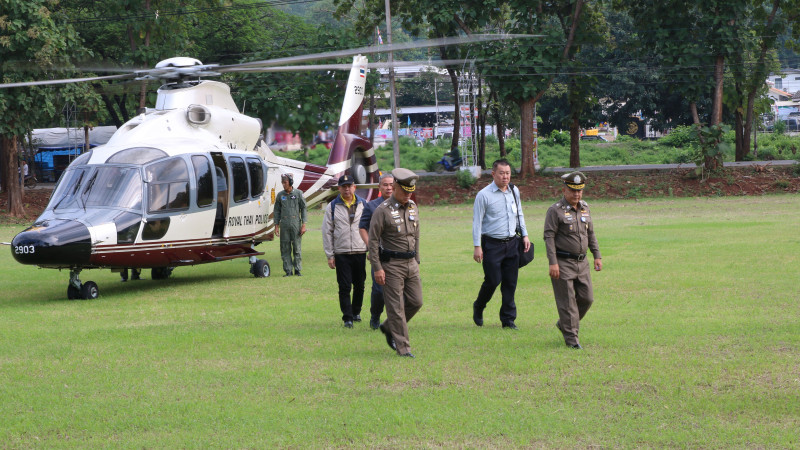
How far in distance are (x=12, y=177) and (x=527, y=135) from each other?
856 inches

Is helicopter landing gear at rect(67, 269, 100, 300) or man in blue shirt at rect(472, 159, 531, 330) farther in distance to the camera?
helicopter landing gear at rect(67, 269, 100, 300)

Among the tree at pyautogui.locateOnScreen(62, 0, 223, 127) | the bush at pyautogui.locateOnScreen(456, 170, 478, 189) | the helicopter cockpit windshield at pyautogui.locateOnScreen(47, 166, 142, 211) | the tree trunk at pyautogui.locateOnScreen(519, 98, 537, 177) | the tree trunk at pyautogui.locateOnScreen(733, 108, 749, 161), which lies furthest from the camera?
the tree trunk at pyautogui.locateOnScreen(733, 108, 749, 161)

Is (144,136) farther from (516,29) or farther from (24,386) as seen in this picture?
(516,29)

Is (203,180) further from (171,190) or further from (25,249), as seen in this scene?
(25,249)

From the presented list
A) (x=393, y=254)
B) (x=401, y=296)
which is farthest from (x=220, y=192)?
(x=401, y=296)

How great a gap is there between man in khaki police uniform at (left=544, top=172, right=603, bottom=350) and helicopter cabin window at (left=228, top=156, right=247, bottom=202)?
30.3 ft

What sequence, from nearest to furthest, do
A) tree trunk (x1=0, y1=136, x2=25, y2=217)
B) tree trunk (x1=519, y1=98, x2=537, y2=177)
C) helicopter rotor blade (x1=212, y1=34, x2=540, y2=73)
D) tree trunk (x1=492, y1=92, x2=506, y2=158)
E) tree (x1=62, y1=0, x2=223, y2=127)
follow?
helicopter rotor blade (x1=212, y1=34, x2=540, y2=73) < tree trunk (x1=0, y1=136, x2=25, y2=217) < tree (x1=62, y1=0, x2=223, y2=127) < tree trunk (x1=519, y1=98, x2=537, y2=177) < tree trunk (x1=492, y1=92, x2=506, y2=158)

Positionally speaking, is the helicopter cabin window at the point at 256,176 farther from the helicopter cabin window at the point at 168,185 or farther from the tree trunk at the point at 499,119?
the tree trunk at the point at 499,119

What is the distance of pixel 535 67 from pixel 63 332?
96.4 feet

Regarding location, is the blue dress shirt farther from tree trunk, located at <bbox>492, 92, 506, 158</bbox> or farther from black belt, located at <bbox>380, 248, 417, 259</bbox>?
tree trunk, located at <bbox>492, 92, 506, 158</bbox>

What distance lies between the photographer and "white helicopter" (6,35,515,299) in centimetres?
1417

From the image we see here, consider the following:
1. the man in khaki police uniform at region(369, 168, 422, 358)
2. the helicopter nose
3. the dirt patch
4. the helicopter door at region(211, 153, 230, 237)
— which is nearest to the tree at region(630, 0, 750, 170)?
the dirt patch

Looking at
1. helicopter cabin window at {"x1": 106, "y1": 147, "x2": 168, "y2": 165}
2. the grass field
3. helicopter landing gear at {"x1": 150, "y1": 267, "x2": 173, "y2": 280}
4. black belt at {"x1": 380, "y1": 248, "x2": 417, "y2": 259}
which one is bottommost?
helicopter landing gear at {"x1": 150, "y1": 267, "x2": 173, "y2": 280}

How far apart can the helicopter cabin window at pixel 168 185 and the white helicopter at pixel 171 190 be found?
0.02 m
